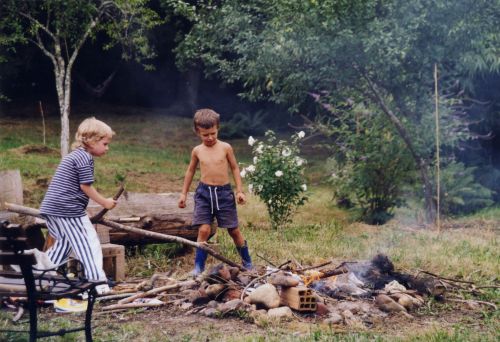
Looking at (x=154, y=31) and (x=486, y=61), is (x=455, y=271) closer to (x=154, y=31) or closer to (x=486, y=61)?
(x=486, y=61)

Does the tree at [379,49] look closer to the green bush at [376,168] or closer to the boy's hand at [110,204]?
the green bush at [376,168]

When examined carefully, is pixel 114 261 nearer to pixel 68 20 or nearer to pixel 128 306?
pixel 128 306

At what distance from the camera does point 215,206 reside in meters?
7.50

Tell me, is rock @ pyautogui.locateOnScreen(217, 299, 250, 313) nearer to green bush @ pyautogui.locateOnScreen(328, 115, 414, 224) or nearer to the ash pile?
the ash pile

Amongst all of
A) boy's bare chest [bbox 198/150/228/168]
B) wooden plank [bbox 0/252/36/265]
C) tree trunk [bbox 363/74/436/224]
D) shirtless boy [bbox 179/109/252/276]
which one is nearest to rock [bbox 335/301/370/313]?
shirtless boy [bbox 179/109/252/276]

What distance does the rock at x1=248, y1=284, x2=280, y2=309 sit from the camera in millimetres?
6159

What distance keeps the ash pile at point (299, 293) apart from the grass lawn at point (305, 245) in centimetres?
17

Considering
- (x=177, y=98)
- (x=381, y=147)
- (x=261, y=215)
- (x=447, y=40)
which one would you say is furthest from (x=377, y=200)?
(x=177, y=98)

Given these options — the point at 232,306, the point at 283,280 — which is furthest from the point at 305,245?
the point at 232,306

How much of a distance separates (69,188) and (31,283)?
133 centimetres

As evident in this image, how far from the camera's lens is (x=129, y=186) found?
47.9ft

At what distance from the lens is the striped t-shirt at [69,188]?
19.7ft

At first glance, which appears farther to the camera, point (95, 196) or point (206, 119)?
point (206, 119)

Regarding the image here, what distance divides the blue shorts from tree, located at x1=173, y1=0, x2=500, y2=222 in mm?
3945
